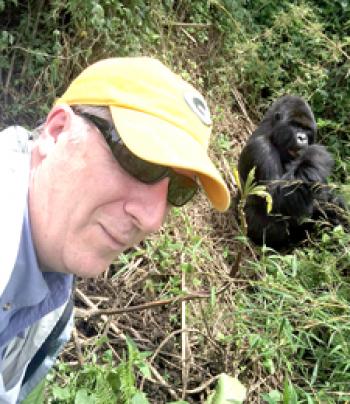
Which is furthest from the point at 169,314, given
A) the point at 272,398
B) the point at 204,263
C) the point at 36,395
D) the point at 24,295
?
the point at 24,295

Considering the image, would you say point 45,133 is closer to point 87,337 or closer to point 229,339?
point 87,337

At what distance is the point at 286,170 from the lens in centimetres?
523

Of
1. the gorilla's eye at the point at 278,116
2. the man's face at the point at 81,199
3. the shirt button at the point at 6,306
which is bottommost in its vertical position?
the gorilla's eye at the point at 278,116

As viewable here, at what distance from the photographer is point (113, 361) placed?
9.81ft

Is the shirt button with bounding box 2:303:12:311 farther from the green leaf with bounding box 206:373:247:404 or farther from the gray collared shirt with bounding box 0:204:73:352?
the green leaf with bounding box 206:373:247:404

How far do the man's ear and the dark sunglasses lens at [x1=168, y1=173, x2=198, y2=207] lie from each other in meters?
0.28

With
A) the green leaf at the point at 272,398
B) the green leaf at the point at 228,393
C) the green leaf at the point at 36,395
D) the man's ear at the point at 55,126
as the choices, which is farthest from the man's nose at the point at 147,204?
the green leaf at the point at 272,398

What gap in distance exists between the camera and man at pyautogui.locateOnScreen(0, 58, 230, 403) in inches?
52.7

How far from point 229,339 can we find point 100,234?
77.5 inches

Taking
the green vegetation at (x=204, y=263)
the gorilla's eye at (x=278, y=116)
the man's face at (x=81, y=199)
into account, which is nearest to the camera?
the man's face at (x=81, y=199)

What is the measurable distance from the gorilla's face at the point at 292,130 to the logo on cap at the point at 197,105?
3.76m

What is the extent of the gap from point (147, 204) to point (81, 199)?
0.52 ft

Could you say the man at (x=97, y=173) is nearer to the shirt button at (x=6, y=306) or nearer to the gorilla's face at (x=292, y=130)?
the shirt button at (x=6, y=306)

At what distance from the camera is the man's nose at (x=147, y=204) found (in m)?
1.43
